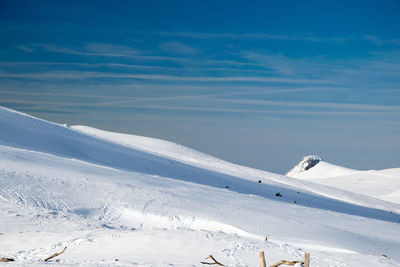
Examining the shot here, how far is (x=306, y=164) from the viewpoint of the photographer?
49281mm

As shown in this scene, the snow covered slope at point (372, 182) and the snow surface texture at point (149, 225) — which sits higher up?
the snow covered slope at point (372, 182)

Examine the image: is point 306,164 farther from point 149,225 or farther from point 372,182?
point 149,225

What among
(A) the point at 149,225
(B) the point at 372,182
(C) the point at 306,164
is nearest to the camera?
(A) the point at 149,225

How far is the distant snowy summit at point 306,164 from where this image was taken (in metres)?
48.7

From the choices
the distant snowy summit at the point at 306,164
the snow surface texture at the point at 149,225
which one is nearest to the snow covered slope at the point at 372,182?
the distant snowy summit at the point at 306,164

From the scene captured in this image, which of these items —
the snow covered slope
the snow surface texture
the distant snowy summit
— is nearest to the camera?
the snow surface texture

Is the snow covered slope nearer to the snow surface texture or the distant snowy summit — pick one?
the distant snowy summit

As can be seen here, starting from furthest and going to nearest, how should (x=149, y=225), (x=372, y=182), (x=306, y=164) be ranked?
(x=306, y=164) < (x=372, y=182) < (x=149, y=225)

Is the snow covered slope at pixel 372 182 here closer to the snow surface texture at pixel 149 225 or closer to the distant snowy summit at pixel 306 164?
the distant snowy summit at pixel 306 164

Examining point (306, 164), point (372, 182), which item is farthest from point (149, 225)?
point (306, 164)

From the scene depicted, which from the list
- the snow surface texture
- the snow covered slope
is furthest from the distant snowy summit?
the snow surface texture

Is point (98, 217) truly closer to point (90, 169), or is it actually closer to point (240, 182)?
point (90, 169)

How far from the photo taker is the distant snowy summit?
48.7 meters

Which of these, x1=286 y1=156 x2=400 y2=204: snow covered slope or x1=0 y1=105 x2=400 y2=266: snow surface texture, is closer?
x1=0 y1=105 x2=400 y2=266: snow surface texture
